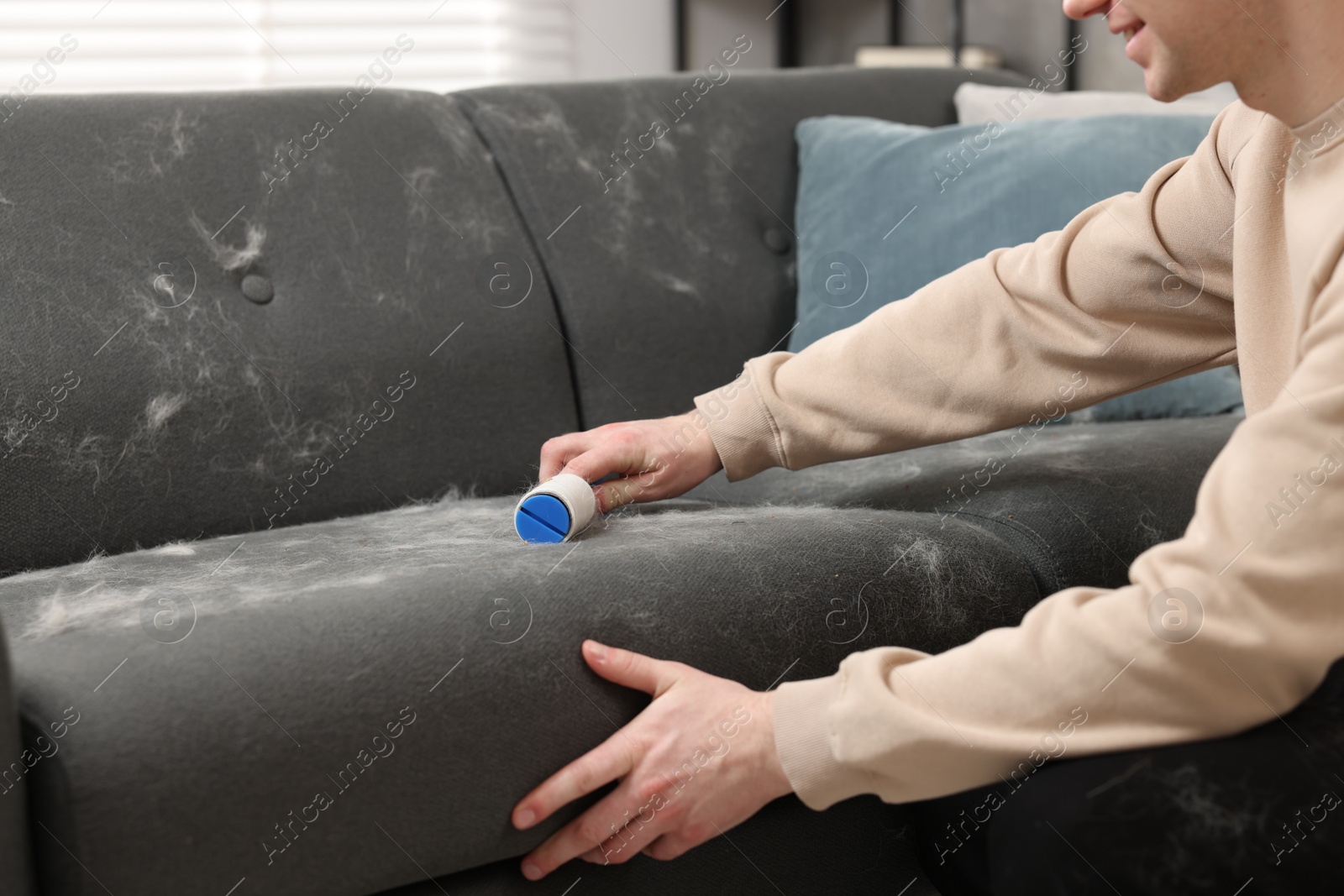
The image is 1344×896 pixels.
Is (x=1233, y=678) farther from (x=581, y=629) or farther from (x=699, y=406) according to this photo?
(x=699, y=406)

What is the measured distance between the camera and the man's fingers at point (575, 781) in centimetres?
83

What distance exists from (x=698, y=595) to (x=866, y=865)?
0.30m

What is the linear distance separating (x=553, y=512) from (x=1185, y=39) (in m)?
0.59

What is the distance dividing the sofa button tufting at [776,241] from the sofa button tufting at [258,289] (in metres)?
0.66

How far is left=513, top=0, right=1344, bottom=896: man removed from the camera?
2.26 ft

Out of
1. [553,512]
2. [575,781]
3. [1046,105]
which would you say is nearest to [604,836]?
[575,781]

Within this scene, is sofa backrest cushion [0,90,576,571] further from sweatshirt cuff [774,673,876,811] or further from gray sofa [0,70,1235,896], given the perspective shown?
sweatshirt cuff [774,673,876,811]

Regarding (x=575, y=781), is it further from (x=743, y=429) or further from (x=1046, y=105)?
(x=1046, y=105)

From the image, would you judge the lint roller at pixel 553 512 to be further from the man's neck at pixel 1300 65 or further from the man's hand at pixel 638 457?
the man's neck at pixel 1300 65

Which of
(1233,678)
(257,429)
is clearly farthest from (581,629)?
(257,429)

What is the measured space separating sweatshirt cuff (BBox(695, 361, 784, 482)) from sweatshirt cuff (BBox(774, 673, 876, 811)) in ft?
1.21

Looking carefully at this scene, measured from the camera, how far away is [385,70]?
7.41ft

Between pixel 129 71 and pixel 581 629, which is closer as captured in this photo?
pixel 581 629

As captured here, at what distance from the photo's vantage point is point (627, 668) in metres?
0.85
